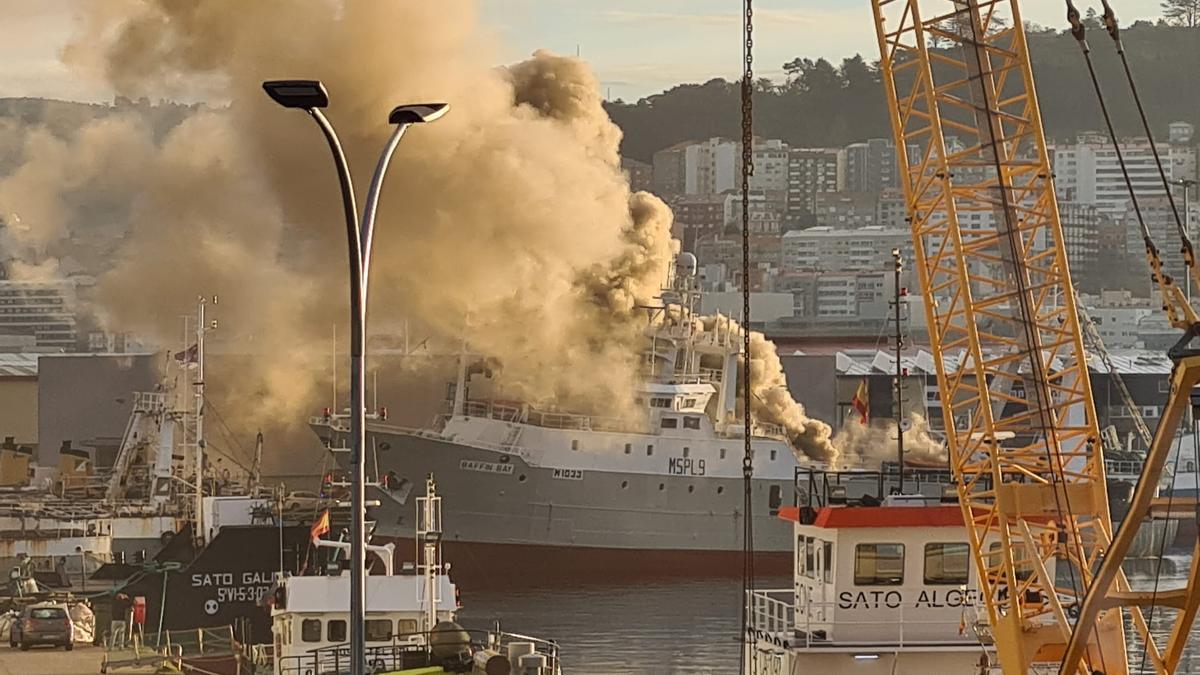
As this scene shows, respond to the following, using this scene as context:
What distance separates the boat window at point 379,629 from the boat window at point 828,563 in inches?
161

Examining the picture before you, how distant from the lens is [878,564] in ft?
52.8

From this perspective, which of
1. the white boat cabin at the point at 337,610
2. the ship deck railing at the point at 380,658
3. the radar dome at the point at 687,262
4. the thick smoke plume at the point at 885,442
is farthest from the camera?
the radar dome at the point at 687,262

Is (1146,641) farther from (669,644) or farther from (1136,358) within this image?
(1136,358)

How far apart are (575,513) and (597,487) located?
672 mm

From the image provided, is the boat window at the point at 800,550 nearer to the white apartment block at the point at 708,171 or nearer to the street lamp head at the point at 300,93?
the street lamp head at the point at 300,93

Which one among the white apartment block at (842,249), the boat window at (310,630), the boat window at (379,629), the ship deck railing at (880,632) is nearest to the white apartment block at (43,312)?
the white apartment block at (842,249)

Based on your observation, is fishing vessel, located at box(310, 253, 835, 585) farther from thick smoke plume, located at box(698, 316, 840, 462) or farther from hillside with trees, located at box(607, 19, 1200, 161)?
hillside with trees, located at box(607, 19, 1200, 161)

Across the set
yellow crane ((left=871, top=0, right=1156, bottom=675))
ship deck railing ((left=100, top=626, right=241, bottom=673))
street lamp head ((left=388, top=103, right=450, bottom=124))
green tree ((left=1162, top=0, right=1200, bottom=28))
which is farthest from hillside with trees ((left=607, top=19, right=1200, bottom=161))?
street lamp head ((left=388, top=103, right=450, bottom=124))

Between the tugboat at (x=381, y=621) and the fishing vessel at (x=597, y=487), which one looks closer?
the tugboat at (x=381, y=621)

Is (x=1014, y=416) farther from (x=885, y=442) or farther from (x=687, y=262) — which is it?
(x=885, y=442)

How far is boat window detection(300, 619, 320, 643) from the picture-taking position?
17906mm

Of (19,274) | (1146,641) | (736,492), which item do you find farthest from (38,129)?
(1146,641)

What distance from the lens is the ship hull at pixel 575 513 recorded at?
39969 mm

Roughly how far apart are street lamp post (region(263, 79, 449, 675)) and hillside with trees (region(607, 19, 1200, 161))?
48269 mm
